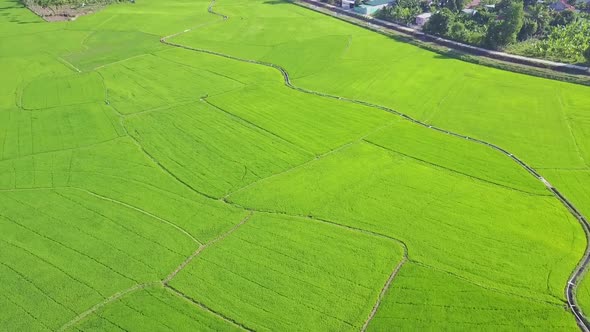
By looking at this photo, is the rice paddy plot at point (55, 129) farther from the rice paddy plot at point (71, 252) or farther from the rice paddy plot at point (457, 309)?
the rice paddy plot at point (457, 309)

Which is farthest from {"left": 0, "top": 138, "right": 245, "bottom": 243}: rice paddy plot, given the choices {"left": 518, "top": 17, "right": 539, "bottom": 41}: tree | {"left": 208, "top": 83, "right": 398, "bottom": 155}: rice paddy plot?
{"left": 518, "top": 17, "right": 539, "bottom": 41}: tree

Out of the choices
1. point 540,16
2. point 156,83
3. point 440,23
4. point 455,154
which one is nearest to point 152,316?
point 455,154

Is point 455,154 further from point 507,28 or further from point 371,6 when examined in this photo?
point 371,6

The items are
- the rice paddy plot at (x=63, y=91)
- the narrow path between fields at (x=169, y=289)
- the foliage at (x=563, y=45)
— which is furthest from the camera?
the foliage at (x=563, y=45)

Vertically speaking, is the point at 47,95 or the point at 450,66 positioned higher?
the point at 450,66

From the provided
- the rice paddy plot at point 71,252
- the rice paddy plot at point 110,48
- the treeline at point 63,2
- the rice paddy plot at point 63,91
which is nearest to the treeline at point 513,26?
the rice paddy plot at point 110,48

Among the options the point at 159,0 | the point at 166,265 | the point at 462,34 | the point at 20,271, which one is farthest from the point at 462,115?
the point at 159,0

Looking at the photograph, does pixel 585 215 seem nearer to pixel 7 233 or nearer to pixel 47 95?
pixel 7 233
